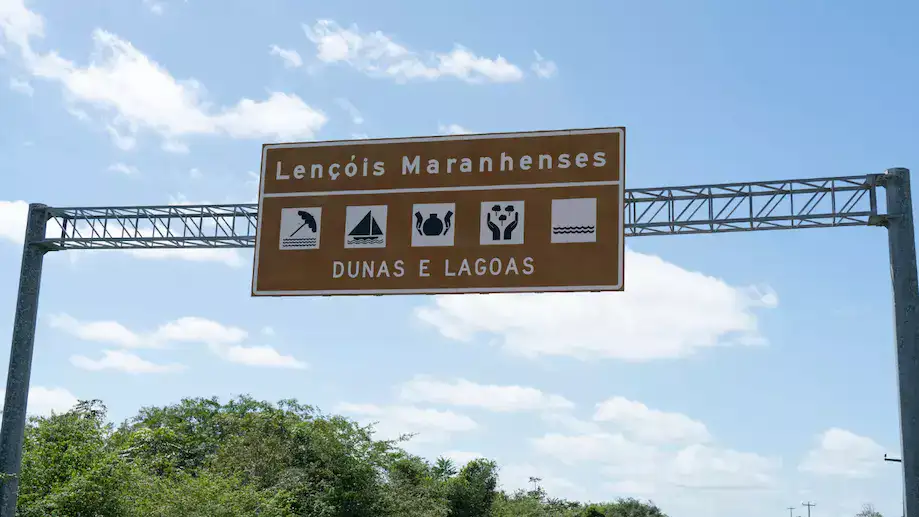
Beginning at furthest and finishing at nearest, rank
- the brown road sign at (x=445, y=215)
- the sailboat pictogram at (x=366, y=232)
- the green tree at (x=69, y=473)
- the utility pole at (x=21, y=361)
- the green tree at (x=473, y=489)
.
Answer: the green tree at (x=473, y=489) < the green tree at (x=69, y=473) < the utility pole at (x=21, y=361) < the sailboat pictogram at (x=366, y=232) < the brown road sign at (x=445, y=215)

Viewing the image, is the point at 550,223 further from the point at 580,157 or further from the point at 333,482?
the point at 333,482

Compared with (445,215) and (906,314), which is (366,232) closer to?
(445,215)

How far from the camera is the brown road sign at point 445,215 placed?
1648cm

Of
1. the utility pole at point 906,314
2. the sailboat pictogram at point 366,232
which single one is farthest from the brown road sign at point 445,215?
the utility pole at point 906,314

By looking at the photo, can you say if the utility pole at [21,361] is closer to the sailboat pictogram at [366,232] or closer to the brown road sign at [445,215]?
the brown road sign at [445,215]

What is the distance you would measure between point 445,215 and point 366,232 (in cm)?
151

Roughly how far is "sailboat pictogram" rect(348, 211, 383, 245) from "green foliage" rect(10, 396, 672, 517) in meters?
12.2

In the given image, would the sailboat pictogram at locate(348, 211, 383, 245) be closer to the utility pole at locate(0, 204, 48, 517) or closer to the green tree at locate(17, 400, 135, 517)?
the utility pole at locate(0, 204, 48, 517)

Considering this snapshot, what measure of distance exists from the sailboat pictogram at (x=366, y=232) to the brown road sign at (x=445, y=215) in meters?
0.02

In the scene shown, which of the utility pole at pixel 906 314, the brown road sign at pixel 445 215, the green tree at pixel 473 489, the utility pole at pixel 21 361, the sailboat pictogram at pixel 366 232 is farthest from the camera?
the green tree at pixel 473 489

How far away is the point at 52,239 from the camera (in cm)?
2058

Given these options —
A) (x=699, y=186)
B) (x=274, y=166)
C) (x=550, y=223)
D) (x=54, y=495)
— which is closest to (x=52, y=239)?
(x=274, y=166)

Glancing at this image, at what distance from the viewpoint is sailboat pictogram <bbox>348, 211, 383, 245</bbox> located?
17.4 m

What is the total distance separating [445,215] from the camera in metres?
17.1
